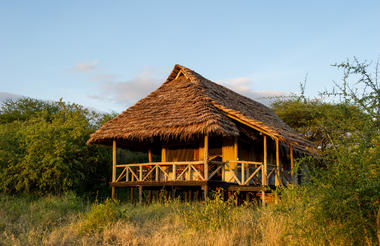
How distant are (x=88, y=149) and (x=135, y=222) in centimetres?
786

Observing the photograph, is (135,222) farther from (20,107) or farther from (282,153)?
(20,107)

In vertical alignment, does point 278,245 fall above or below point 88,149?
below

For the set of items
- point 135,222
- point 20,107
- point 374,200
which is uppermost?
point 20,107

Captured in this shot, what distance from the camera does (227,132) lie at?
11.4m

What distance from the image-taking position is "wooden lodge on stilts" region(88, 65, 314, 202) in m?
12.0

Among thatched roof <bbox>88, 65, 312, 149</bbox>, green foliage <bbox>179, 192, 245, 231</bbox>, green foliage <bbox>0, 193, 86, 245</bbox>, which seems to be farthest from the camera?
thatched roof <bbox>88, 65, 312, 149</bbox>

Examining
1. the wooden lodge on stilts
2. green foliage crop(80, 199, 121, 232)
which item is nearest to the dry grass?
green foliage crop(80, 199, 121, 232)

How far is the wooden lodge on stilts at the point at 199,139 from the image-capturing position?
39.2 feet

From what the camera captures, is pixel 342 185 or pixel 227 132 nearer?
pixel 342 185

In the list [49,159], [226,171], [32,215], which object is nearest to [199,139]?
[226,171]

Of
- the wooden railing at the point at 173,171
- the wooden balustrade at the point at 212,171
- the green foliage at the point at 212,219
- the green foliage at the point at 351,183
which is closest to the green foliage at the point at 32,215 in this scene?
the wooden railing at the point at 173,171

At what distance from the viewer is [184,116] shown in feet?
41.4

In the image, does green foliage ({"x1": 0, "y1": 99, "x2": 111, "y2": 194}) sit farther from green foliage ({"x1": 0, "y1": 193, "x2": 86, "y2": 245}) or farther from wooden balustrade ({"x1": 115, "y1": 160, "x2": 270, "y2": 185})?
wooden balustrade ({"x1": 115, "y1": 160, "x2": 270, "y2": 185})

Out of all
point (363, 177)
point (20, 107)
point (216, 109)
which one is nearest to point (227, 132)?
point (216, 109)
